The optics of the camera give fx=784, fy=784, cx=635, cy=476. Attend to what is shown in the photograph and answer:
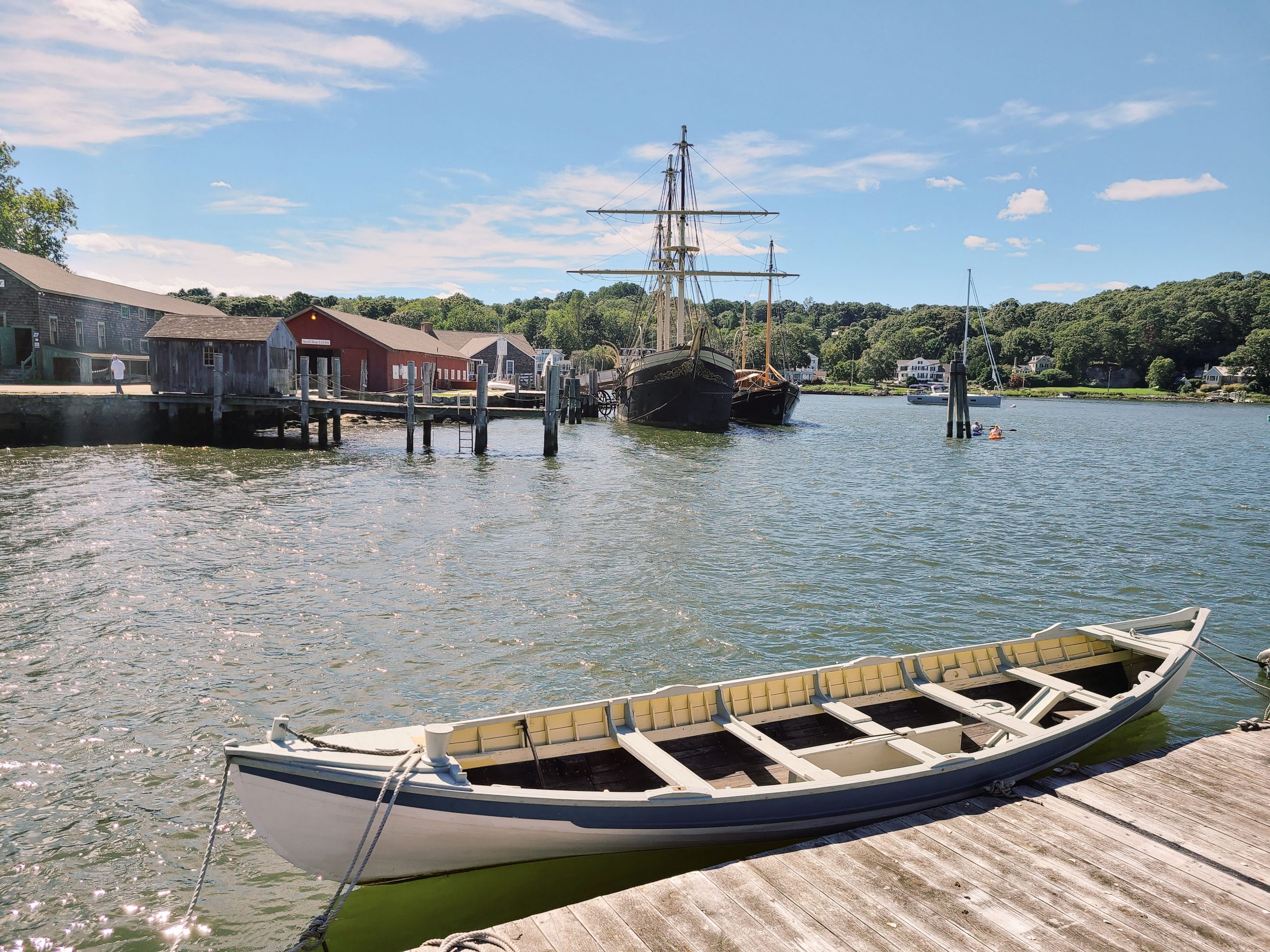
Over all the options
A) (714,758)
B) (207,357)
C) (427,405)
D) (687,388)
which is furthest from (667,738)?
(687,388)

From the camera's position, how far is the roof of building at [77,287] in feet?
135

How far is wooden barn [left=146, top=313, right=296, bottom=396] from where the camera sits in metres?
35.5

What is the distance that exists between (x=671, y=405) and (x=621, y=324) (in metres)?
103

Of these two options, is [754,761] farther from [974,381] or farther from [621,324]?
[974,381]

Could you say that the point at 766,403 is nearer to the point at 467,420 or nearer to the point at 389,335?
the point at 389,335

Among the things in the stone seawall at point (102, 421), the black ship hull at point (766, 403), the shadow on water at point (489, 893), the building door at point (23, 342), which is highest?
the building door at point (23, 342)

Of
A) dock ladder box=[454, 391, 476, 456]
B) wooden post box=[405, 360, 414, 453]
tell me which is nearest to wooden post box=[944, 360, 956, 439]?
dock ladder box=[454, 391, 476, 456]

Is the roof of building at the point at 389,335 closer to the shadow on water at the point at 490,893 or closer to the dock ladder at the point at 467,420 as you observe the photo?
the dock ladder at the point at 467,420

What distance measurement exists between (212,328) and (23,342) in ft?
46.0

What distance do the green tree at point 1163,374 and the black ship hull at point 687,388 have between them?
129 meters

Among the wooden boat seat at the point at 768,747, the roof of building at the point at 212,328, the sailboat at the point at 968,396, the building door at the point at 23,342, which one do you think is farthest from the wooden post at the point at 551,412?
the sailboat at the point at 968,396

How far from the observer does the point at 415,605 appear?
14.1 m

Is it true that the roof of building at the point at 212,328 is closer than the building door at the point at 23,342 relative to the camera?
Yes

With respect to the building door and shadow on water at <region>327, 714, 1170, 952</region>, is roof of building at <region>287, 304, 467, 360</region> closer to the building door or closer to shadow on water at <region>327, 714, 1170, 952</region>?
the building door
